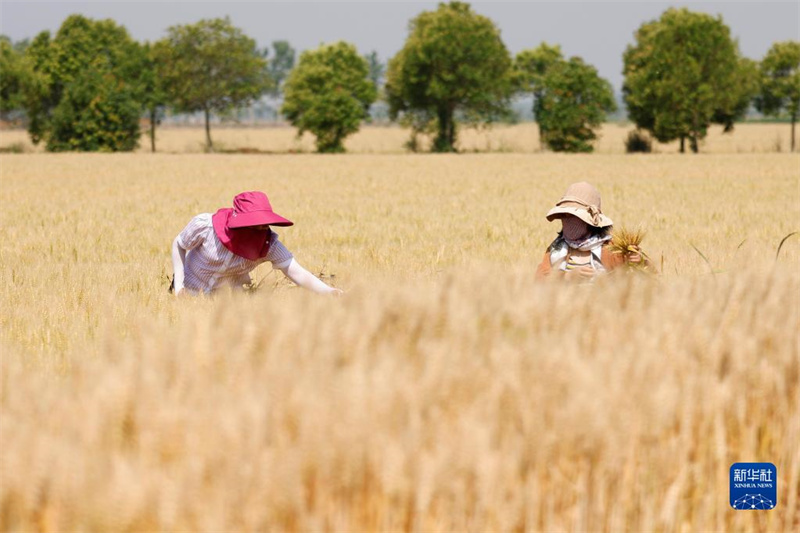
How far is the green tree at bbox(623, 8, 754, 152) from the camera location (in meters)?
44.5

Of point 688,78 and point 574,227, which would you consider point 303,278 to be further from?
point 688,78

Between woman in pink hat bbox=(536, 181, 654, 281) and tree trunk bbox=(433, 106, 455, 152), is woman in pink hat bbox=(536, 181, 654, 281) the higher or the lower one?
the lower one

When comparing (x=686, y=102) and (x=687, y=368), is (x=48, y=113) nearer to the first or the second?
(x=686, y=102)

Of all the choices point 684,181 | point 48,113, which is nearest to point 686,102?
point 684,181

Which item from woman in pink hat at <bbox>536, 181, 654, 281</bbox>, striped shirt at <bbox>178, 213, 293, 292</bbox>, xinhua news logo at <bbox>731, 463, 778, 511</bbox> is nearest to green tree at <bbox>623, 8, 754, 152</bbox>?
woman in pink hat at <bbox>536, 181, 654, 281</bbox>

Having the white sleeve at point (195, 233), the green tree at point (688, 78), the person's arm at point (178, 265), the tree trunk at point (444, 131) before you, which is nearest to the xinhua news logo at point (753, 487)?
the person's arm at point (178, 265)

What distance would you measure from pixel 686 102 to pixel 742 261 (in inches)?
1681

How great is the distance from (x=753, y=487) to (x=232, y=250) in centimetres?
383

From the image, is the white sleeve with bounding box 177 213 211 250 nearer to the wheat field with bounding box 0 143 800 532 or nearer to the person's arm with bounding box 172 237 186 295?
the person's arm with bounding box 172 237 186 295

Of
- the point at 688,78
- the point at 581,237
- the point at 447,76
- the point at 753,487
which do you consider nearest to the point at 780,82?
the point at 688,78

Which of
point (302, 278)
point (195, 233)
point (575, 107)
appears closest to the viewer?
point (302, 278)

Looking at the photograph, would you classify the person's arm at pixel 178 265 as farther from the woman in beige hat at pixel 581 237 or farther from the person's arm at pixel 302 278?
the woman in beige hat at pixel 581 237

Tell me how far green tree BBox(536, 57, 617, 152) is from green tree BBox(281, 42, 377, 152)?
11.0 meters

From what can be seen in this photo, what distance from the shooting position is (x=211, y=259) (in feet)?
20.3
